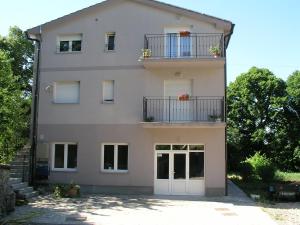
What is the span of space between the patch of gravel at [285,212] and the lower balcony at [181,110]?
4587mm

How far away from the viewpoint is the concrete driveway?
536 inches

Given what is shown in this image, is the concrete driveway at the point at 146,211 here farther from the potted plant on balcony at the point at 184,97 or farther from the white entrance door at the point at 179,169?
the potted plant on balcony at the point at 184,97

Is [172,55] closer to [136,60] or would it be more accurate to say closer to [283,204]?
[136,60]

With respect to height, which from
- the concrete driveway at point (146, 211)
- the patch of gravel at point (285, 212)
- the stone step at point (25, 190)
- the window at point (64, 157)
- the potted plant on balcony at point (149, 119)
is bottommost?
the patch of gravel at point (285, 212)

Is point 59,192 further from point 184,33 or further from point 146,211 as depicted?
point 184,33

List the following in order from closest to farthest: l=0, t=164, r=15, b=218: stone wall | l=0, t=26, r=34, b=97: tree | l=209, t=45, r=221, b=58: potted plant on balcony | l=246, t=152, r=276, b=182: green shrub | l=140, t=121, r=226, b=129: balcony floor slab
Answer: l=0, t=164, r=15, b=218: stone wall → l=140, t=121, r=226, b=129: balcony floor slab → l=209, t=45, r=221, b=58: potted plant on balcony → l=246, t=152, r=276, b=182: green shrub → l=0, t=26, r=34, b=97: tree

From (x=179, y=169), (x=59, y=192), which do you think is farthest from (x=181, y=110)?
(x=59, y=192)

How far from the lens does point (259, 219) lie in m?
14.1

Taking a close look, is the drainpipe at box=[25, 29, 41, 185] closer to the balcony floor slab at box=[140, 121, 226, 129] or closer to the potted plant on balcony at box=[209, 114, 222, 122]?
the balcony floor slab at box=[140, 121, 226, 129]

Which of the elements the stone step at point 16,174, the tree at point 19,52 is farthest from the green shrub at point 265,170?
the tree at point 19,52

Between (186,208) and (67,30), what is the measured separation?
11581 mm

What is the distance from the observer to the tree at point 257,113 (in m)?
38.6

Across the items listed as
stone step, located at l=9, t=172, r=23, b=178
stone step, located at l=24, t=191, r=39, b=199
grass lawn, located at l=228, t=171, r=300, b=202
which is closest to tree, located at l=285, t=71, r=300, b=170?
grass lawn, located at l=228, t=171, r=300, b=202

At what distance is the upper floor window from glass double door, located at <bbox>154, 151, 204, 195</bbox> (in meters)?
7.02
